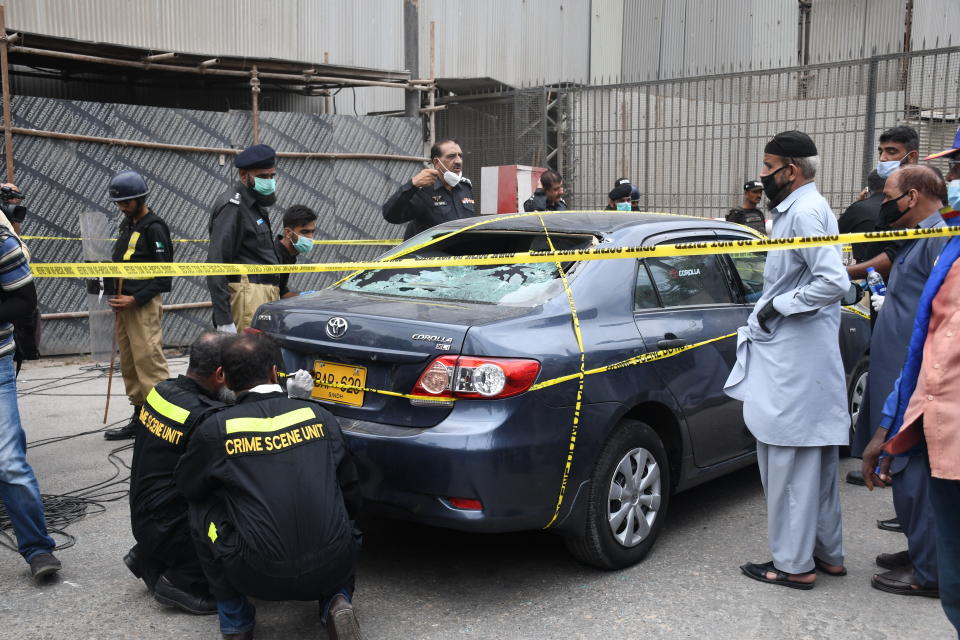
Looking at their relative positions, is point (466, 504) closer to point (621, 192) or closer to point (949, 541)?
point (949, 541)

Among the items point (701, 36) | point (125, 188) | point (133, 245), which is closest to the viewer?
point (125, 188)

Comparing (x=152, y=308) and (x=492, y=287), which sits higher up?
(x=492, y=287)

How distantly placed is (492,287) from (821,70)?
7798mm

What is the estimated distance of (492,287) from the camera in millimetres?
4289

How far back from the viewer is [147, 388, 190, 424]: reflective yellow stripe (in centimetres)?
358

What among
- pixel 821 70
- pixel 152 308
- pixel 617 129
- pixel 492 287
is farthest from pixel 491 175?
pixel 492 287

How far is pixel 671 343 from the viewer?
4320 mm

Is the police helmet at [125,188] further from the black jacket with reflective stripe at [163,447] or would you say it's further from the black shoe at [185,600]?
the black shoe at [185,600]

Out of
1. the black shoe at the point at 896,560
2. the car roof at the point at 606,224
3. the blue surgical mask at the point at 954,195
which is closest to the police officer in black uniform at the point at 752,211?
the car roof at the point at 606,224

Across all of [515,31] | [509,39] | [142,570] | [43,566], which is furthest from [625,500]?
[515,31]

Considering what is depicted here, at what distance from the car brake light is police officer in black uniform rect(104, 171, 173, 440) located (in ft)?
11.5

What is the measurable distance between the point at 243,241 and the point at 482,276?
232 centimetres

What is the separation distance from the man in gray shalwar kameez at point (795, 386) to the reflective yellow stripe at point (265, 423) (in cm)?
206

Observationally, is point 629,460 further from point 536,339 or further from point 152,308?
point 152,308
